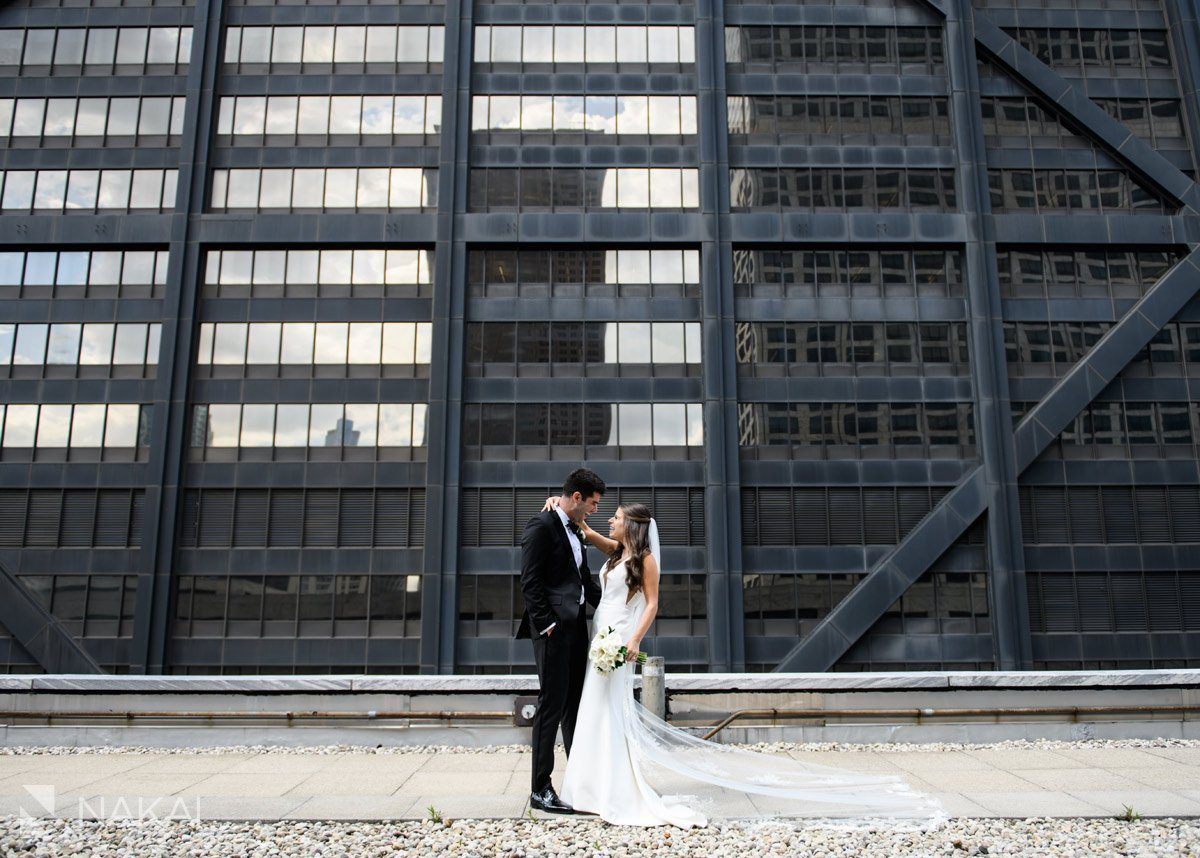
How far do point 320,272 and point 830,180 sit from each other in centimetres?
1910

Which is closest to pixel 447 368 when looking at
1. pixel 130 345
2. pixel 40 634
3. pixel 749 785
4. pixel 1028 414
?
pixel 130 345

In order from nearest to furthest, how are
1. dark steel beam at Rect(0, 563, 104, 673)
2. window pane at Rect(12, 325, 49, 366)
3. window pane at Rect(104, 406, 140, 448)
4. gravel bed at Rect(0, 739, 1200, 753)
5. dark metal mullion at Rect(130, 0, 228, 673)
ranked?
gravel bed at Rect(0, 739, 1200, 753) → dark steel beam at Rect(0, 563, 104, 673) → dark metal mullion at Rect(130, 0, 228, 673) → window pane at Rect(104, 406, 140, 448) → window pane at Rect(12, 325, 49, 366)

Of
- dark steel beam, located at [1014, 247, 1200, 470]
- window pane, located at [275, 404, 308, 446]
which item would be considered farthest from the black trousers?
dark steel beam, located at [1014, 247, 1200, 470]

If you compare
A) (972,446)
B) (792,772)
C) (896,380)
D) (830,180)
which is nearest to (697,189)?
(830,180)

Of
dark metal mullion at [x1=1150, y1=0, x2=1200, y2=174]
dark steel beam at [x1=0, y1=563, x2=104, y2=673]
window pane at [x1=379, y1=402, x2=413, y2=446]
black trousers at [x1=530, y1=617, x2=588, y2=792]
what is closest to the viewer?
black trousers at [x1=530, y1=617, x2=588, y2=792]

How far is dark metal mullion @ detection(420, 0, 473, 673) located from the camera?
93.6 ft

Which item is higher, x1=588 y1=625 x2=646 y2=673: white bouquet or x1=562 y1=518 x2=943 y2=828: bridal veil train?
x1=588 y1=625 x2=646 y2=673: white bouquet

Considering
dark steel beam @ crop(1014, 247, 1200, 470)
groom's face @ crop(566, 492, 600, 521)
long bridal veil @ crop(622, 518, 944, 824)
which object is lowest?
long bridal veil @ crop(622, 518, 944, 824)

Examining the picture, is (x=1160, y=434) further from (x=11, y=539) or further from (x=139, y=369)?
(x=11, y=539)

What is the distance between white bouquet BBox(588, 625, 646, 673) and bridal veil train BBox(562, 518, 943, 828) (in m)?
0.11

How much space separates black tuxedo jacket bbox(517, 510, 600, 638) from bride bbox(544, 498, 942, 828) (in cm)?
29

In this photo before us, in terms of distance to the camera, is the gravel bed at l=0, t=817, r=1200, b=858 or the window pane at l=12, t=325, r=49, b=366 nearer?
the gravel bed at l=0, t=817, r=1200, b=858

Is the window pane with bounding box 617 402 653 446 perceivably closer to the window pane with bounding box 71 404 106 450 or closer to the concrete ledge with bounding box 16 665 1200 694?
the concrete ledge with bounding box 16 665 1200 694

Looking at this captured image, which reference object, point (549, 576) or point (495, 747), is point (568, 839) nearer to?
point (549, 576)
